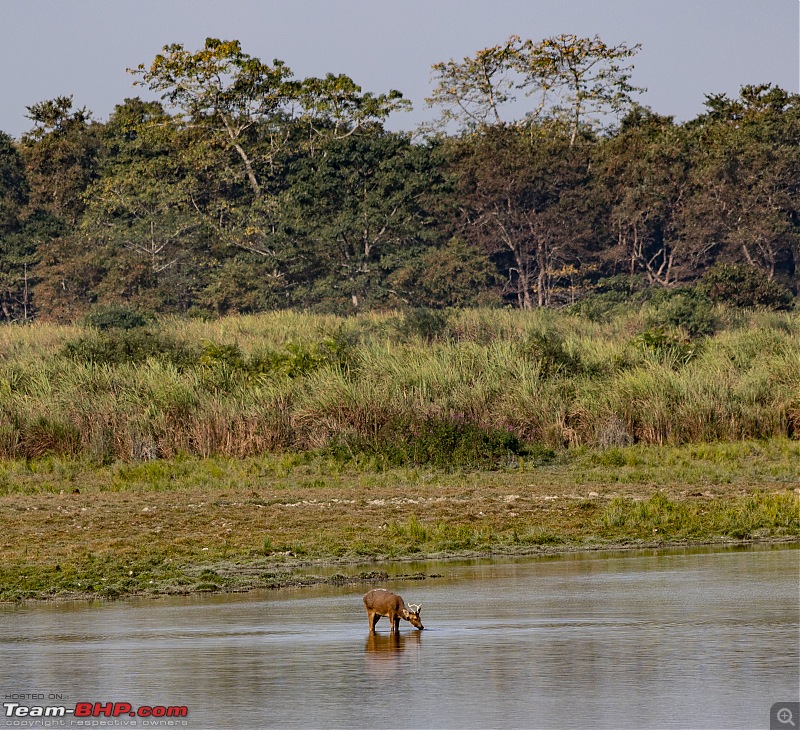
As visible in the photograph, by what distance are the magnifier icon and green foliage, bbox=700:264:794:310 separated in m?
46.2

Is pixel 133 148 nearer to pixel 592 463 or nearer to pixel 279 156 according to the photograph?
pixel 279 156

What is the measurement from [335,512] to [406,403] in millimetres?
7435

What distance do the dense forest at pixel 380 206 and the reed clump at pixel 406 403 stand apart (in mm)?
29988

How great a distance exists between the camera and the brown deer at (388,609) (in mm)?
9312

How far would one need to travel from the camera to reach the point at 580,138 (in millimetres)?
69000

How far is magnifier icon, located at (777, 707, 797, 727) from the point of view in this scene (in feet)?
21.4

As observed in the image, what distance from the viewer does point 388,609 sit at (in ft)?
30.6

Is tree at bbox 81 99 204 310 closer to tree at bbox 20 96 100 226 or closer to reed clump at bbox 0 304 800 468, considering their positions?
tree at bbox 20 96 100 226

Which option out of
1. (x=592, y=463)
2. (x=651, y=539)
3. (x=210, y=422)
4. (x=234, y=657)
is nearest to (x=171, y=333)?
(x=210, y=422)

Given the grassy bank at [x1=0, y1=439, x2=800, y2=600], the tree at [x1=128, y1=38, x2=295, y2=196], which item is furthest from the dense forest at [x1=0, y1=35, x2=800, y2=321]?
the grassy bank at [x1=0, y1=439, x2=800, y2=600]

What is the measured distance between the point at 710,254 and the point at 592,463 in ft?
140

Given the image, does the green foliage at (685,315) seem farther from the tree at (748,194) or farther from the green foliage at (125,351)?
the green foliage at (125,351)

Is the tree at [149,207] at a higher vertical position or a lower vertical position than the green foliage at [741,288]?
higher

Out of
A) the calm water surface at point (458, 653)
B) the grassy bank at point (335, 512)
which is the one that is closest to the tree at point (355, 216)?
the grassy bank at point (335, 512)
